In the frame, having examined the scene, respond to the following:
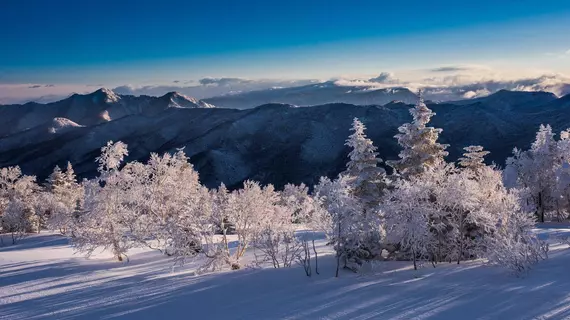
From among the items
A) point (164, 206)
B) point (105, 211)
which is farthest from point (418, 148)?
point (105, 211)

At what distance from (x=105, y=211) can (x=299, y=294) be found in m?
16.2

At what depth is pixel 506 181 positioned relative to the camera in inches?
2016

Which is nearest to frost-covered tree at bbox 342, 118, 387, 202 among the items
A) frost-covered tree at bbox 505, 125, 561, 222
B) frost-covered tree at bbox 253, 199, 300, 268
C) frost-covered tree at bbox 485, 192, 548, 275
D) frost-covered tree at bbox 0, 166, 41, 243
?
frost-covered tree at bbox 253, 199, 300, 268

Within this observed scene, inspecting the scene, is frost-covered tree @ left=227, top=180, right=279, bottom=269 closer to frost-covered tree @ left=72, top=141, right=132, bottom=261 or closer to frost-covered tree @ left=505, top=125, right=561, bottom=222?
frost-covered tree @ left=72, top=141, right=132, bottom=261

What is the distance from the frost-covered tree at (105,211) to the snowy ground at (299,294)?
11.1 ft

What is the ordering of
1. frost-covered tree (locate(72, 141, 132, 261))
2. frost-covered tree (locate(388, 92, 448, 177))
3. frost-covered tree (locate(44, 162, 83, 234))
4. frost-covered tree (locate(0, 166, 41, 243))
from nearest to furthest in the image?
1. frost-covered tree (locate(72, 141, 132, 261))
2. frost-covered tree (locate(388, 92, 448, 177))
3. frost-covered tree (locate(0, 166, 41, 243))
4. frost-covered tree (locate(44, 162, 83, 234))

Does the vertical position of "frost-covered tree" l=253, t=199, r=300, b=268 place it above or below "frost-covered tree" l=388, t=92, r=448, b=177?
below

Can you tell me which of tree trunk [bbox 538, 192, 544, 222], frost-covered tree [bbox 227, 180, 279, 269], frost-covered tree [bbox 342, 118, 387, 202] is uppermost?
frost-covered tree [bbox 342, 118, 387, 202]

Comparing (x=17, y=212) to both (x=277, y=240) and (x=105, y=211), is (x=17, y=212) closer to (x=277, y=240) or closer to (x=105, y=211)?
(x=105, y=211)

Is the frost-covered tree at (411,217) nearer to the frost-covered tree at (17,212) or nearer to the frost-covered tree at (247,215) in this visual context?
the frost-covered tree at (247,215)

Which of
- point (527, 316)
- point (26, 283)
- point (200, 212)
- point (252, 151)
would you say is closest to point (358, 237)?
point (527, 316)

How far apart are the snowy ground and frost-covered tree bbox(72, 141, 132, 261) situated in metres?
3.40

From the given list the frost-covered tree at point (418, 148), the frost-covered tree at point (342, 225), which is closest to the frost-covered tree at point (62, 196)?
the frost-covered tree at point (342, 225)

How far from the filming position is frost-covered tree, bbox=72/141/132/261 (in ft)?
91.2
